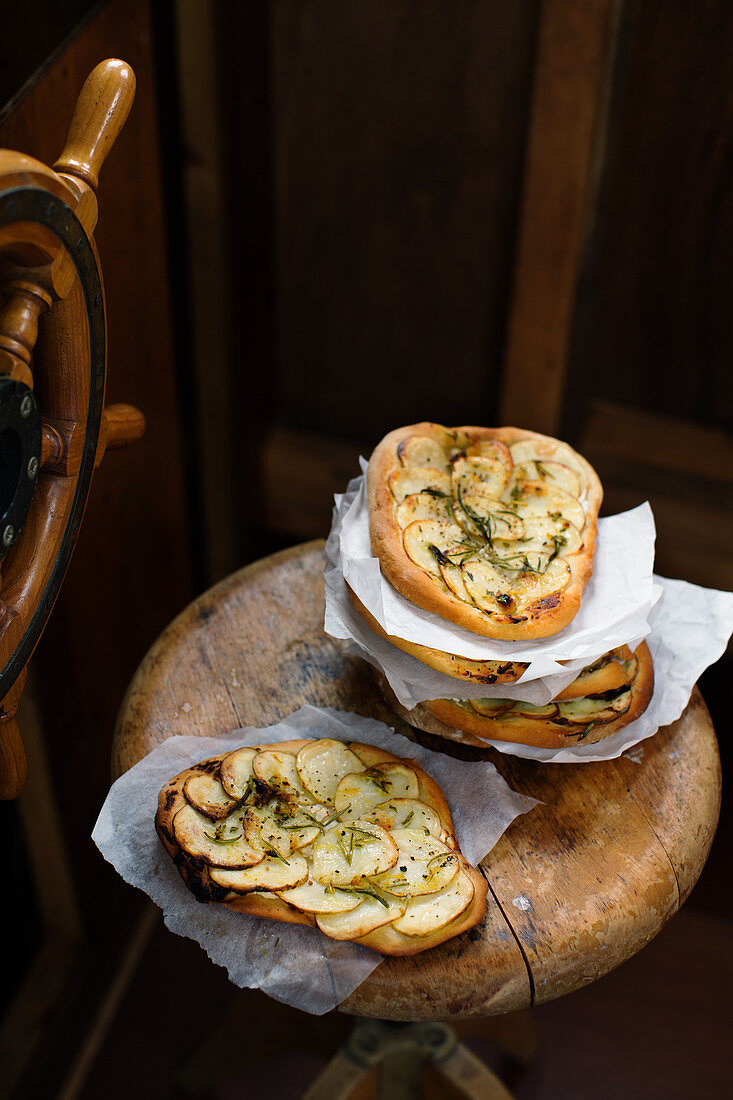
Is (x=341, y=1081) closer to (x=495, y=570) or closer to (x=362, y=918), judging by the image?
(x=362, y=918)

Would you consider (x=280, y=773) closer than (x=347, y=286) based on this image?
Yes

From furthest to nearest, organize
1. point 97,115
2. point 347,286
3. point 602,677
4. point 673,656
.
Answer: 1. point 347,286
2. point 673,656
3. point 602,677
4. point 97,115

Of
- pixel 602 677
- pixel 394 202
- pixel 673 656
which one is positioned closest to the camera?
pixel 602 677

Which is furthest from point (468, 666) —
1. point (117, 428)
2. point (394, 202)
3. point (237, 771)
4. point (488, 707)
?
point (394, 202)

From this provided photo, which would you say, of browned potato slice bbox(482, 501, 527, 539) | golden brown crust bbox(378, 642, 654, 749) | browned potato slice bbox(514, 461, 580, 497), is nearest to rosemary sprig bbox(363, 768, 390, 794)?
golden brown crust bbox(378, 642, 654, 749)

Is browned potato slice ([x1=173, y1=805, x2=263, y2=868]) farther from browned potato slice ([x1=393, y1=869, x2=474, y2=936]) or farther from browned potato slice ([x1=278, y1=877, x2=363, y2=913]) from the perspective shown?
browned potato slice ([x1=393, y1=869, x2=474, y2=936])

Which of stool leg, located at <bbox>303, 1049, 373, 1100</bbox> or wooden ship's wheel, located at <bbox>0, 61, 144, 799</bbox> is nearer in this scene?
wooden ship's wheel, located at <bbox>0, 61, 144, 799</bbox>

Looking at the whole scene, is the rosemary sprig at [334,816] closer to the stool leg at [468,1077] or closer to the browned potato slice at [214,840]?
the browned potato slice at [214,840]
